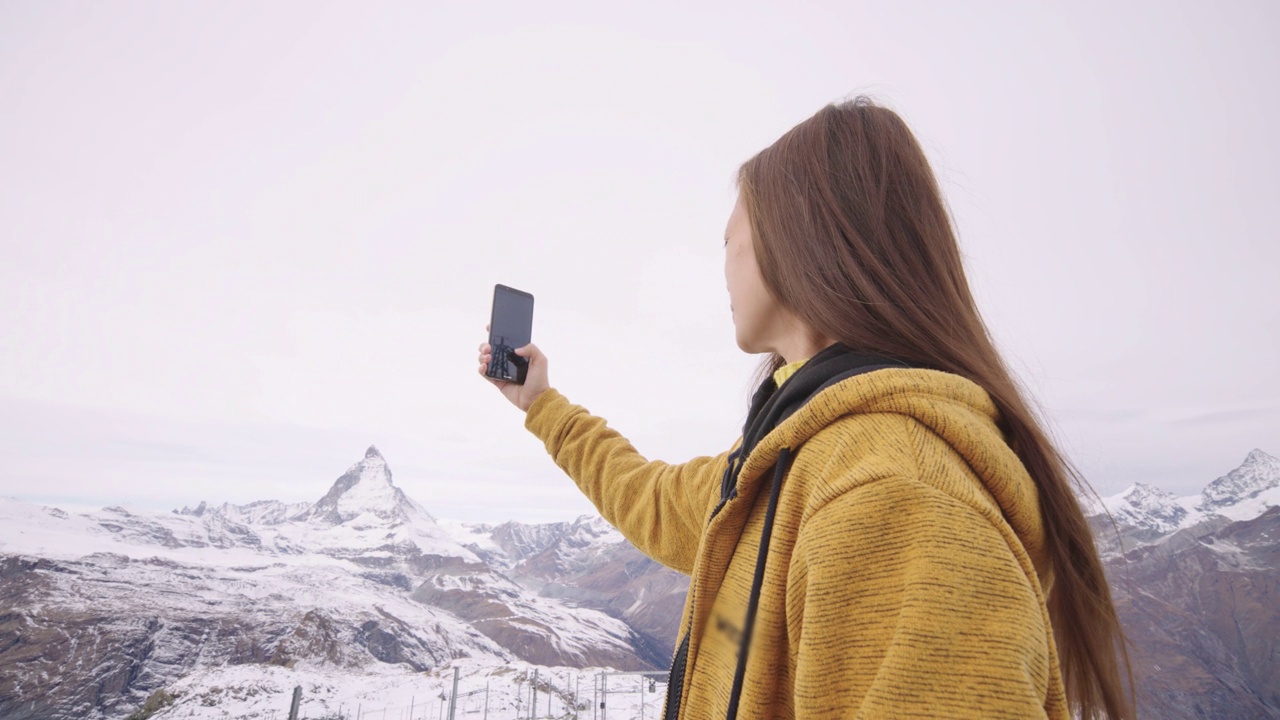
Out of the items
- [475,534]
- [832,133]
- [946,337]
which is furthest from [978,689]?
[475,534]

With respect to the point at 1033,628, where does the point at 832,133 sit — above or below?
above

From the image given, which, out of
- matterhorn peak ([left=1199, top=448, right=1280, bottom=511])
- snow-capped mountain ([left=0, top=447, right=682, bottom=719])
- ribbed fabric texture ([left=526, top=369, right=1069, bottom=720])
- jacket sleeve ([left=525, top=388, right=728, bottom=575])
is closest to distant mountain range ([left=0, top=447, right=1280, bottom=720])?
snow-capped mountain ([left=0, top=447, right=682, bottom=719])

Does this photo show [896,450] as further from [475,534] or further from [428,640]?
[475,534]

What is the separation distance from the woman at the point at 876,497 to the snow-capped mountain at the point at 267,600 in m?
18.1

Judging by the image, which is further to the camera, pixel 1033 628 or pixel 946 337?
pixel 946 337

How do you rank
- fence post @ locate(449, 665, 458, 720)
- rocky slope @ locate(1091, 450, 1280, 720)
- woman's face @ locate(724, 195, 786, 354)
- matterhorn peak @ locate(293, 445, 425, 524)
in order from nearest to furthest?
woman's face @ locate(724, 195, 786, 354) < fence post @ locate(449, 665, 458, 720) < matterhorn peak @ locate(293, 445, 425, 524) < rocky slope @ locate(1091, 450, 1280, 720)

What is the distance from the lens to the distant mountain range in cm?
1305

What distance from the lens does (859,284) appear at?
1.93ft

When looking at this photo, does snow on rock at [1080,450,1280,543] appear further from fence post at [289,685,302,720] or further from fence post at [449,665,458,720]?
fence post at [289,685,302,720]

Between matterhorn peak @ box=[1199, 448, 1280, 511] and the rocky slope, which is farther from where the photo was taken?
matterhorn peak @ box=[1199, 448, 1280, 511]

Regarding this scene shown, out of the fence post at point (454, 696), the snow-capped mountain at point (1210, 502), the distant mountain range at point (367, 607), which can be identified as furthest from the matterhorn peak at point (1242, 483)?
the fence post at point (454, 696)

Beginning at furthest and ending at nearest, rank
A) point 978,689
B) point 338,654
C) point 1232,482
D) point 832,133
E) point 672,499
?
point 1232,482, point 338,654, point 672,499, point 832,133, point 978,689

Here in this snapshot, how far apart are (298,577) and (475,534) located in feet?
27.8

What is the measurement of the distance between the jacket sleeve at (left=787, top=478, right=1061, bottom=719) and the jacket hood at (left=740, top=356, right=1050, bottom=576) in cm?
4
